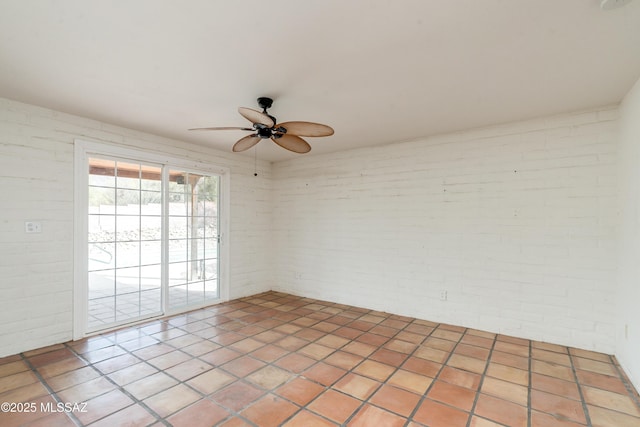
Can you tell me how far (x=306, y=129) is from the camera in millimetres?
2648

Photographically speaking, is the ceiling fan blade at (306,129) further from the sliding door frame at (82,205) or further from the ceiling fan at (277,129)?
the sliding door frame at (82,205)

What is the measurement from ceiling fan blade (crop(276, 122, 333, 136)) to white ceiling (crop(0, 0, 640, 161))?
1.16 ft

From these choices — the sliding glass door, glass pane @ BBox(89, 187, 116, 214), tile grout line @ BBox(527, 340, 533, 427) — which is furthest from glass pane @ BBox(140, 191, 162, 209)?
tile grout line @ BBox(527, 340, 533, 427)

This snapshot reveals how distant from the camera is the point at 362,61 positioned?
2248mm

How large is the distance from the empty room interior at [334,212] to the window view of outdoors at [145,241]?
0.10 feet

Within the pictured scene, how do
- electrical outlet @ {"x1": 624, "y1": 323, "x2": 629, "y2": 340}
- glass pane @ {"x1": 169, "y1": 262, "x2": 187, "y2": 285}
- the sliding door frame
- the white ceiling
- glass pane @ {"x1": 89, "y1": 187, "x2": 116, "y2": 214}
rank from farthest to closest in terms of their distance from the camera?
glass pane @ {"x1": 169, "y1": 262, "x2": 187, "y2": 285}, glass pane @ {"x1": 89, "y1": 187, "x2": 116, "y2": 214}, the sliding door frame, electrical outlet @ {"x1": 624, "y1": 323, "x2": 629, "y2": 340}, the white ceiling

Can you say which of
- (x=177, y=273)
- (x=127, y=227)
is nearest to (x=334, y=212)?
(x=177, y=273)

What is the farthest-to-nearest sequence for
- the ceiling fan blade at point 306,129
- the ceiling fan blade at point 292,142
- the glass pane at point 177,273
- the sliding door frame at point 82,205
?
the glass pane at point 177,273 < the sliding door frame at point 82,205 < the ceiling fan blade at point 292,142 < the ceiling fan blade at point 306,129

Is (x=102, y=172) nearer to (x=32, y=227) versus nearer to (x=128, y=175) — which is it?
(x=128, y=175)

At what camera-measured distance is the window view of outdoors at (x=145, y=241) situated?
3.73 m

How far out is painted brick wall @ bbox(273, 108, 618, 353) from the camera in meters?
3.17

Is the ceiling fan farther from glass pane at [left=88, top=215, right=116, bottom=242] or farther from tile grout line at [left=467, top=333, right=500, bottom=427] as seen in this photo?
tile grout line at [left=467, top=333, right=500, bottom=427]

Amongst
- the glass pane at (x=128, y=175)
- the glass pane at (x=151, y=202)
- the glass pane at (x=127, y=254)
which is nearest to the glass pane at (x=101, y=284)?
the glass pane at (x=127, y=254)

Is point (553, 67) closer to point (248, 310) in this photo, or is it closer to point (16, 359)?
point (248, 310)
